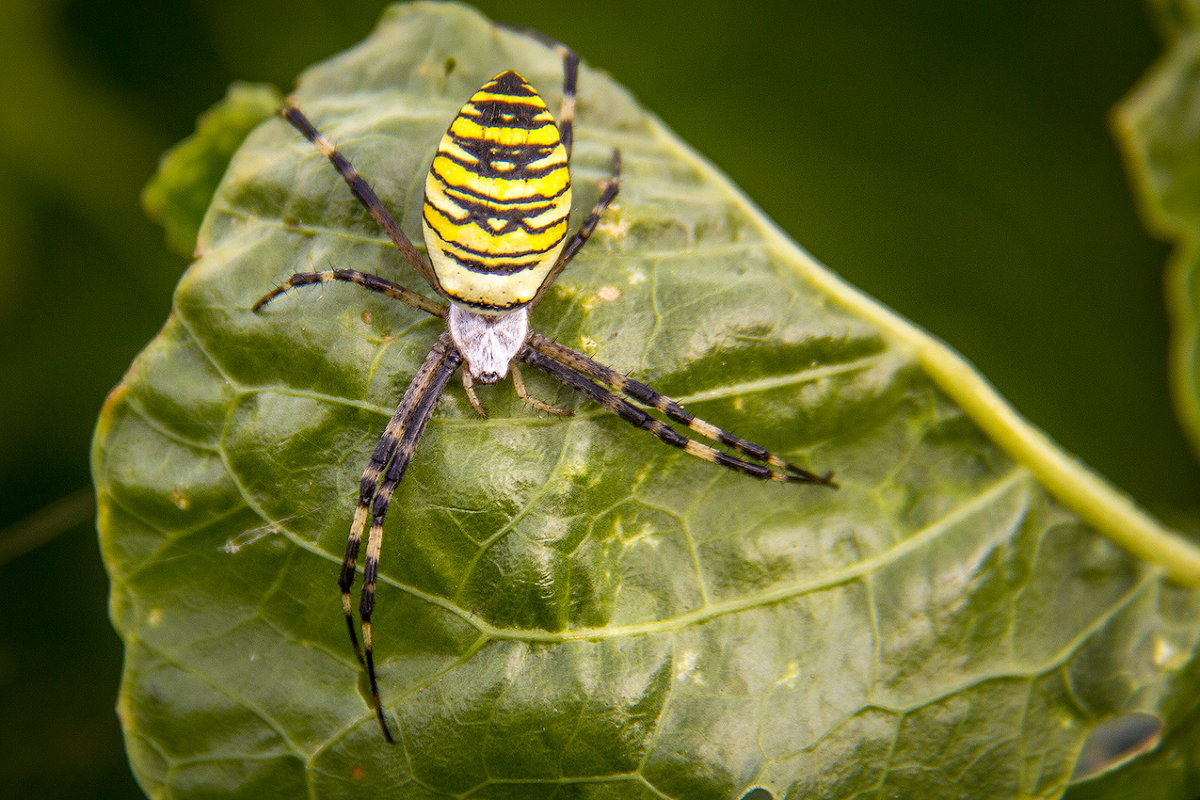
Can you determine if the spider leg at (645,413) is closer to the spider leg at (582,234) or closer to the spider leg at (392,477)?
the spider leg at (582,234)

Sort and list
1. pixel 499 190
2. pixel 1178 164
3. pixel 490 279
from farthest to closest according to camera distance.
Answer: pixel 1178 164
pixel 490 279
pixel 499 190

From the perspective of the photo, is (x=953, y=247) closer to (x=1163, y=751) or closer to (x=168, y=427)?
(x=1163, y=751)

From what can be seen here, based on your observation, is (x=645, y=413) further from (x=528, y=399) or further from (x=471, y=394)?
(x=471, y=394)

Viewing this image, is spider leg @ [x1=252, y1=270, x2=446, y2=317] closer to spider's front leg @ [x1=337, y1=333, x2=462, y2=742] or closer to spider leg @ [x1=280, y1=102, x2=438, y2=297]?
spider leg @ [x1=280, y1=102, x2=438, y2=297]

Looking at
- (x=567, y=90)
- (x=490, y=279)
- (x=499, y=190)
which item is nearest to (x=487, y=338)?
(x=490, y=279)

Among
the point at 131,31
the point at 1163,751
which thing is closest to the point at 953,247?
the point at 1163,751

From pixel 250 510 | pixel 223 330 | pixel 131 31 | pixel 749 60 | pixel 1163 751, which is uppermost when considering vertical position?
pixel 131 31
